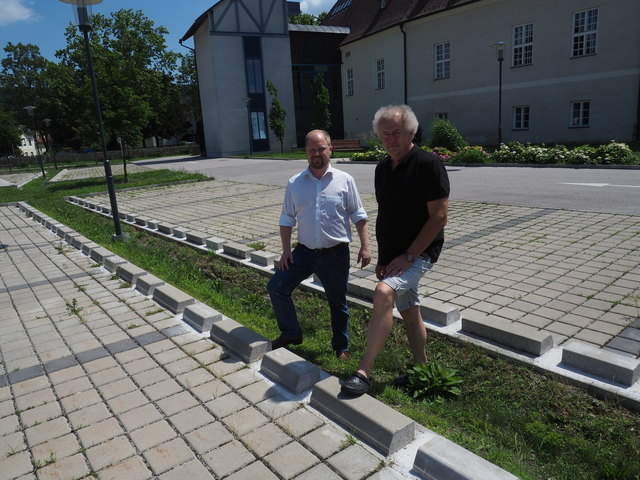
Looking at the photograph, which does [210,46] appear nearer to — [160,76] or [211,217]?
[160,76]

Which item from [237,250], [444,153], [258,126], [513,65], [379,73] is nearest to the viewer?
[237,250]

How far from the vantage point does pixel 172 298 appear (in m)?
5.23

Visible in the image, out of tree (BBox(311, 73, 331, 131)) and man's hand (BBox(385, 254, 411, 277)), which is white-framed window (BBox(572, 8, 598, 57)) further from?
man's hand (BBox(385, 254, 411, 277))

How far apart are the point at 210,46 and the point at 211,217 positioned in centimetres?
3077

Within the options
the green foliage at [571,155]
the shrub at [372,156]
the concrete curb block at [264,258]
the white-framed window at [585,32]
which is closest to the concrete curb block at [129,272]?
the concrete curb block at [264,258]

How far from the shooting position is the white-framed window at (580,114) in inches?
998

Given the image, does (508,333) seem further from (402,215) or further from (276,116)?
(276,116)

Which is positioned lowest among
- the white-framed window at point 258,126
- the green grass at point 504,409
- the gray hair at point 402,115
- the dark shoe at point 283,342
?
the green grass at point 504,409

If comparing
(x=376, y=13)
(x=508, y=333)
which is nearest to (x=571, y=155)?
(x=508, y=333)

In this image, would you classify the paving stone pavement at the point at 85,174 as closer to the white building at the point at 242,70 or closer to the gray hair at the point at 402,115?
the white building at the point at 242,70

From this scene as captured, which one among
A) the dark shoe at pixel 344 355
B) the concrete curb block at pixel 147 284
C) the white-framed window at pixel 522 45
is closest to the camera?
the dark shoe at pixel 344 355

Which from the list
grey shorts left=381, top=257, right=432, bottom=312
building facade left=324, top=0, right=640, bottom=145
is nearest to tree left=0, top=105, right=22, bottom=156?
building facade left=324, top=0, right=640, bottom=145

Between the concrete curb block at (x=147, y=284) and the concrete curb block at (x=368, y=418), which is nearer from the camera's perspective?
the concrete curb block at (x=368, y=418)

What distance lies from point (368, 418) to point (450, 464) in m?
0.56
